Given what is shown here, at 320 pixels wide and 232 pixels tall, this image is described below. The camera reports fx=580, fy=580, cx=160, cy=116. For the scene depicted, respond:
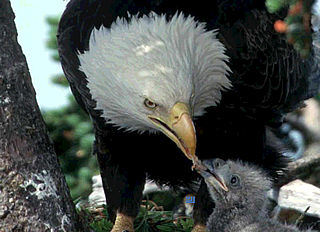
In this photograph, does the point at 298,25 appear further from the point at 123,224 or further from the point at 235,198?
the point at 123,224

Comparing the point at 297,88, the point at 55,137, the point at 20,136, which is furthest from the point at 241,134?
the point at 55,137

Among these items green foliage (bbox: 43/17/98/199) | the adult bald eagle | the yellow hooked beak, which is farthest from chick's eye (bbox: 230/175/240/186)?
green foliage (bbox: 43/17/98/199)

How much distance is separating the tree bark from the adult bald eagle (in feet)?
1.64

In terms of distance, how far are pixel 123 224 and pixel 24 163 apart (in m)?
1.41

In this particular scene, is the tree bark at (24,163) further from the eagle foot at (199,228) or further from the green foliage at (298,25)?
the green foliage at (298,25)

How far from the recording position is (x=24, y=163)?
282 centimetres

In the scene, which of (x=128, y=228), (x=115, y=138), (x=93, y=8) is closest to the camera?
(x=93, y=8)

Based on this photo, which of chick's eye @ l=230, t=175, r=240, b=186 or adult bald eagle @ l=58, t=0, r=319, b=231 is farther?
chick's eye @ l=230, t=175, r=240, b=186

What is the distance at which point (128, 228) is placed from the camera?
4059 mm

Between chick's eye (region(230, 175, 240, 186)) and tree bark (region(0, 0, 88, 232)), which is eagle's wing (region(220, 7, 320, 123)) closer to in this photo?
chick's eye (region(230, 175, 240, 186))

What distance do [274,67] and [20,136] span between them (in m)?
1.75

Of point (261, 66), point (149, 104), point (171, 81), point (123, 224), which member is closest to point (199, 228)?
point (123, 224)

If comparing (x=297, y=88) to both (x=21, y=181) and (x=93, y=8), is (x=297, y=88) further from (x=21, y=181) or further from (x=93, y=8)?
(x=21, y=181)

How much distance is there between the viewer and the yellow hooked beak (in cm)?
286
